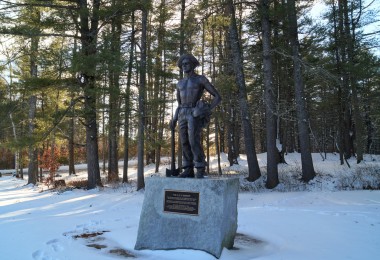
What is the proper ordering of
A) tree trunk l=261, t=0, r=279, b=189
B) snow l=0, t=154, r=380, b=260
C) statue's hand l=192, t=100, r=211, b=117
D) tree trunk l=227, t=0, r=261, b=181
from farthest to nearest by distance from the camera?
tree trunk l=227, t=0, r=261, b=181
tree trunk l=261, t=0, r=279, b=189
statue's hand l=192, t=100, r=211, b=117
snow l=0, t=154, r=380, b=260

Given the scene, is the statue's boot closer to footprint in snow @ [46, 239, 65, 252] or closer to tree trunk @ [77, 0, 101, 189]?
footprint in snow @ [46, 239, 65, 252]

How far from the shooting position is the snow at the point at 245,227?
5.42 meters

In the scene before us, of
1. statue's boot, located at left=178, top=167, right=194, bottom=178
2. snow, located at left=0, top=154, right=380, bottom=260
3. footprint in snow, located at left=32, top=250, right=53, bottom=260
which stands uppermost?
statue's boot, located at left=178, top=167, right=194, bottom=178

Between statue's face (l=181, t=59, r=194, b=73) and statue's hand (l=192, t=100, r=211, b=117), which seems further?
statue's face (l=181, t=59, r=194, b=73)

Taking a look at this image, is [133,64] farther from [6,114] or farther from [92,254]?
[92,254]

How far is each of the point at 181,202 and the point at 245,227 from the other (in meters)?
2.50

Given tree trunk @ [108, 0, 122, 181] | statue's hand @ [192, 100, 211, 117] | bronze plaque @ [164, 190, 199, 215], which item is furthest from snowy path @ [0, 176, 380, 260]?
tree trunk @ [108, 0, 122, 181]

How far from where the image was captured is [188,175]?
607 cm

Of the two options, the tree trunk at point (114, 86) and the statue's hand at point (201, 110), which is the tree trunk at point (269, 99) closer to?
the tree trunk at point (114, 86)

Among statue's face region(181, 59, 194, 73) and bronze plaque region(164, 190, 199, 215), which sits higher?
statue's face region(181, 59, 194, 73)

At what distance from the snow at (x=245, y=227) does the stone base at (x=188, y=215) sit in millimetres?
174

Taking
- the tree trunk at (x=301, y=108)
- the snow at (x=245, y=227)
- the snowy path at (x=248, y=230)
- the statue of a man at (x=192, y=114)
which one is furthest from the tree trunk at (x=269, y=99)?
the statue of a man at (x=192, y=114)

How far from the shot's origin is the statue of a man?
5.96 m

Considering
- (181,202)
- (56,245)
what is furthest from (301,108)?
(56,245)
